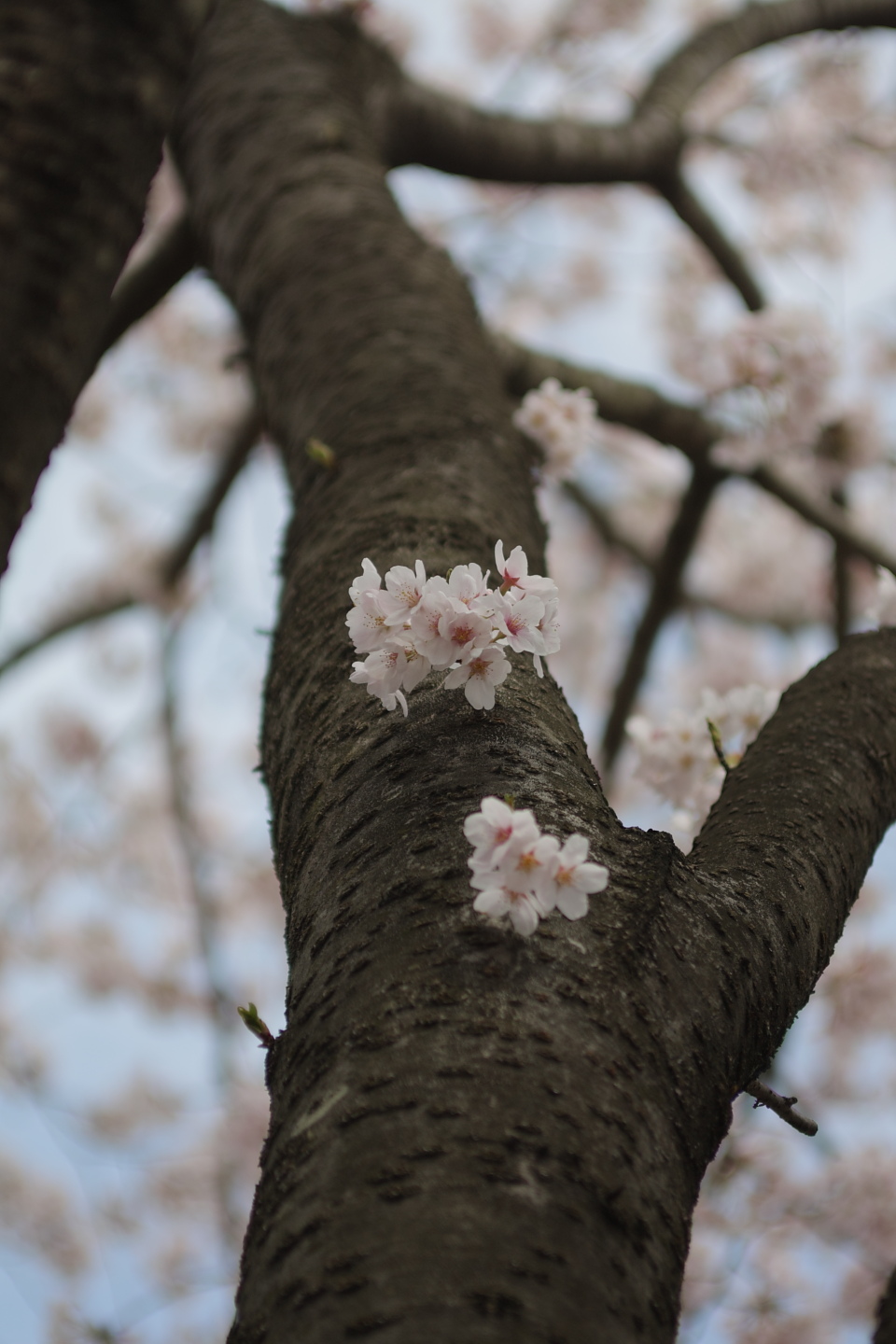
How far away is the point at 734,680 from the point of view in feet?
23.5

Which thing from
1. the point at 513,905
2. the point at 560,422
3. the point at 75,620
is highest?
the point at 75,620

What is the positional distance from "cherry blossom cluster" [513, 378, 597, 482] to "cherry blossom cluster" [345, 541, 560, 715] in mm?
1074

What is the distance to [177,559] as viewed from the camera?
5188mm

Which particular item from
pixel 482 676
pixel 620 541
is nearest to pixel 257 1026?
pixel 482 676

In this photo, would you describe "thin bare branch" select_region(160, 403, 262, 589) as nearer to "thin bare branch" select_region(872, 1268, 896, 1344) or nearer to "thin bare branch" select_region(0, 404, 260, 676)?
"thin bare branch" select_region(0, 404, 260, 676)

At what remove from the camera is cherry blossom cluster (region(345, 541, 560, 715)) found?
104 centimetres

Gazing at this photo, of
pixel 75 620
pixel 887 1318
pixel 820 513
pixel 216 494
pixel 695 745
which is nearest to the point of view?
pixel 887 1318

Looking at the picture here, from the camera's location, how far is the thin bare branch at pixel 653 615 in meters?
3.85

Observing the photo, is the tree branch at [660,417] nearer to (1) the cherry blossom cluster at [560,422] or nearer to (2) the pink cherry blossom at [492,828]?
(1) the cherry blossom cluster at [560,422]

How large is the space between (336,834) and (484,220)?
6.91 metres

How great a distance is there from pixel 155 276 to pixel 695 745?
8.10 ft

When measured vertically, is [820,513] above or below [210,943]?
above

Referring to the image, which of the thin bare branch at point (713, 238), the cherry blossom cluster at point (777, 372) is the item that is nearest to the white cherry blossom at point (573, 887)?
the cherry blossom cluster at point (777, 372)

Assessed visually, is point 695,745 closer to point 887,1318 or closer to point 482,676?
point 482,676
